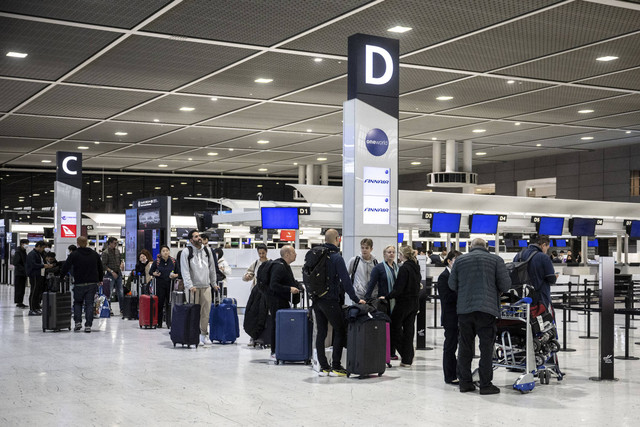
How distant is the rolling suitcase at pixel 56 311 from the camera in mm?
13836

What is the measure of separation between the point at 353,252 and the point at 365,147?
4.07 ft

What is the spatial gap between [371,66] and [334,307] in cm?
295

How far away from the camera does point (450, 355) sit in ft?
28.2

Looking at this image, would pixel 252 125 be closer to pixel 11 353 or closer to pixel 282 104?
pixel 282 104

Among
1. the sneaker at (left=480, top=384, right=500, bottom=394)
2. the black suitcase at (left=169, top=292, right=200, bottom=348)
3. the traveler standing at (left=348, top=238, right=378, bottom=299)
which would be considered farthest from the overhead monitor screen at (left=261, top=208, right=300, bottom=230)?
the sneaker at (left=480, top=384, right=500, bottom=394)

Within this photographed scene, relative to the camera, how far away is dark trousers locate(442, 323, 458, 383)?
8.58m

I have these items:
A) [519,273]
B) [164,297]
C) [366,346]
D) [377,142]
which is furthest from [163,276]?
[519,273]

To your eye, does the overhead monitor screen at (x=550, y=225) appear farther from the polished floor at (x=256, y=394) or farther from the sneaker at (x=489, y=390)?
the sneaker at (x=489, y=390)

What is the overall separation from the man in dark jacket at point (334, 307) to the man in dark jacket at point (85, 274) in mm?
5860

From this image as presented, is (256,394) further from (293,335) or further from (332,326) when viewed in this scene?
(293,335)

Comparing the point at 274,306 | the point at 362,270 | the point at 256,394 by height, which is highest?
the point at 362,270

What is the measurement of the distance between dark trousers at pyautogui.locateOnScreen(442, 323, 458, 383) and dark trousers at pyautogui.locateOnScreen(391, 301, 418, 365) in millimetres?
1186

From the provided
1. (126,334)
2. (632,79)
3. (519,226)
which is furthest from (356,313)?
(519,226)

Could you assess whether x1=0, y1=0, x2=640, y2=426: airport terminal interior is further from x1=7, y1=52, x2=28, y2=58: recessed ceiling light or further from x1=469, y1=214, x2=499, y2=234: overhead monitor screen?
x1=7, y1=52, x2=28, y2=58: recessed ceiling light
